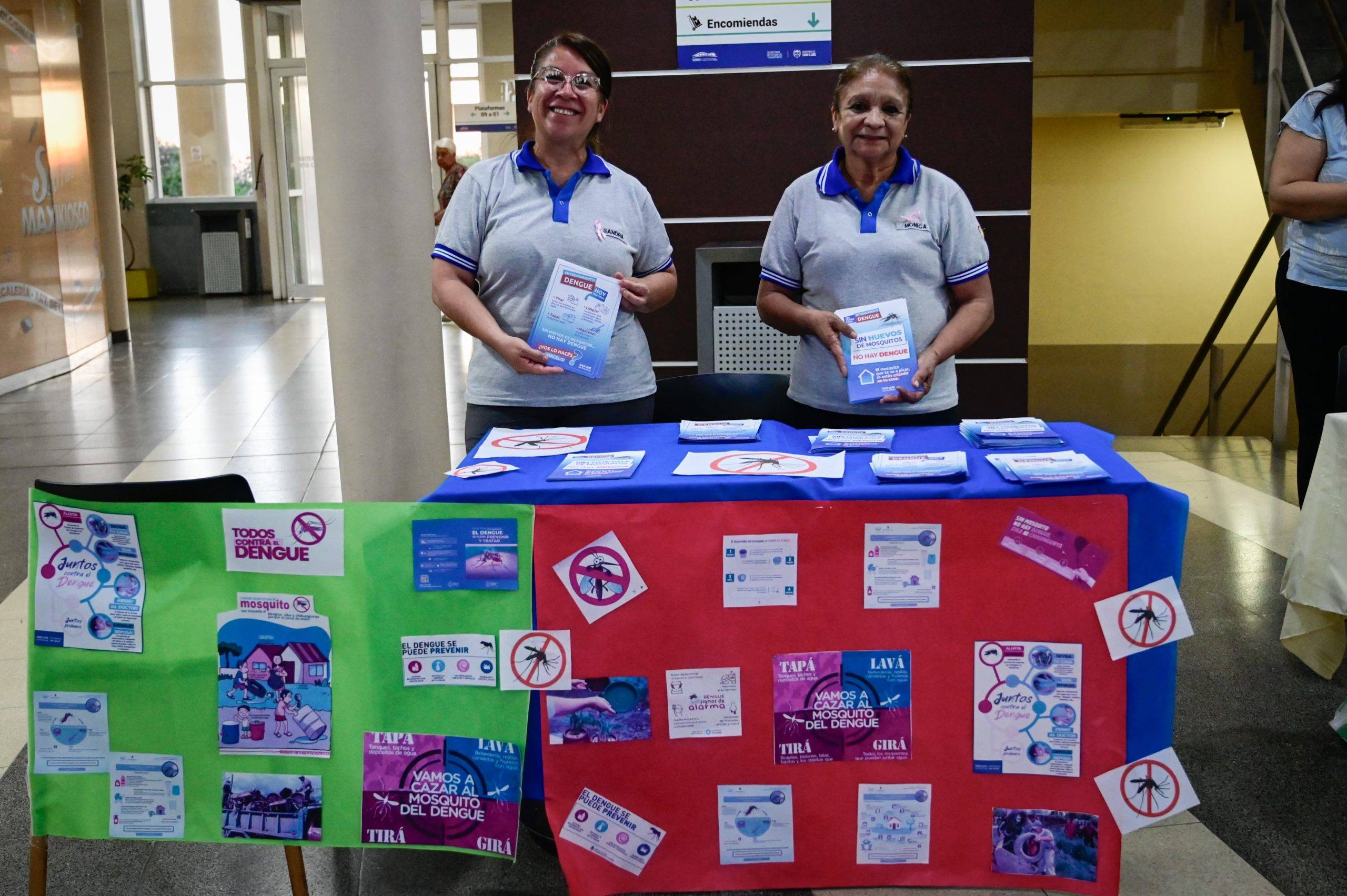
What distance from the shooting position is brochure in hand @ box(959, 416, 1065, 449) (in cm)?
215

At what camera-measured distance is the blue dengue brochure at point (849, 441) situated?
216 centimetres

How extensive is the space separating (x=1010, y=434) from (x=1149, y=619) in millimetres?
429

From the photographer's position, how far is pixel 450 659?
1.94 metres

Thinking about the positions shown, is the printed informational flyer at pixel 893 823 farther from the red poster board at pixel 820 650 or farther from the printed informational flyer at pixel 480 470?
the printed informational flyer at pixel 480 470

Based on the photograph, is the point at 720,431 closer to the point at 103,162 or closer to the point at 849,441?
the point at 849,441

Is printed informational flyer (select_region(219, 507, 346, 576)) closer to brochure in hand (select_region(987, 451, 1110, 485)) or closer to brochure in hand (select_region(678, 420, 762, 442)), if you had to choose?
brochure in hand (select_region(678, 420, 762, 442))

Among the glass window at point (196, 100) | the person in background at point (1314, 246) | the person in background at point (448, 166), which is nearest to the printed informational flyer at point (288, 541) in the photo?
the person in background at point (1314, 246)

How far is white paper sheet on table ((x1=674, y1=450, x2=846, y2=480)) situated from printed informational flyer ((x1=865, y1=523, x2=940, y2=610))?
13cm

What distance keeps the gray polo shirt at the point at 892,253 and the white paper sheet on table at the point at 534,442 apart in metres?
0.65

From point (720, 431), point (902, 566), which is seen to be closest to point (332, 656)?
point (720, 431)

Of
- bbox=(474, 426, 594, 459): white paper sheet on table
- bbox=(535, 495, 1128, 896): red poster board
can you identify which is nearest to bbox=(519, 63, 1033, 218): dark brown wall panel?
bbox=(474, 426, 594, 459): white paper sheet on table

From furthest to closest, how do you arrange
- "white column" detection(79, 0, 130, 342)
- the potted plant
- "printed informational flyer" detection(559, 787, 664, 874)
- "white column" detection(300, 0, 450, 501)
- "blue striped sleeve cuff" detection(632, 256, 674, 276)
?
the potted plant, "white column" detection(79, 0, 130, 342), "white column" detection(300, 0, 450, 501), "blue striped sleeve cuff" detection(632, 256, 674, 276), "printed informational flyer" detection(559, 787, 664, 874)

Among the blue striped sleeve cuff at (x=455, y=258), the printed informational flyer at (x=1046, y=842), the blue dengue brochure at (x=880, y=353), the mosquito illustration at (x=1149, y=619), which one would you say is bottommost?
the printed informational flyer at (x=1046, y=842)

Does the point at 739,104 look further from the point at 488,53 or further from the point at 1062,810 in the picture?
the point at 488,53
